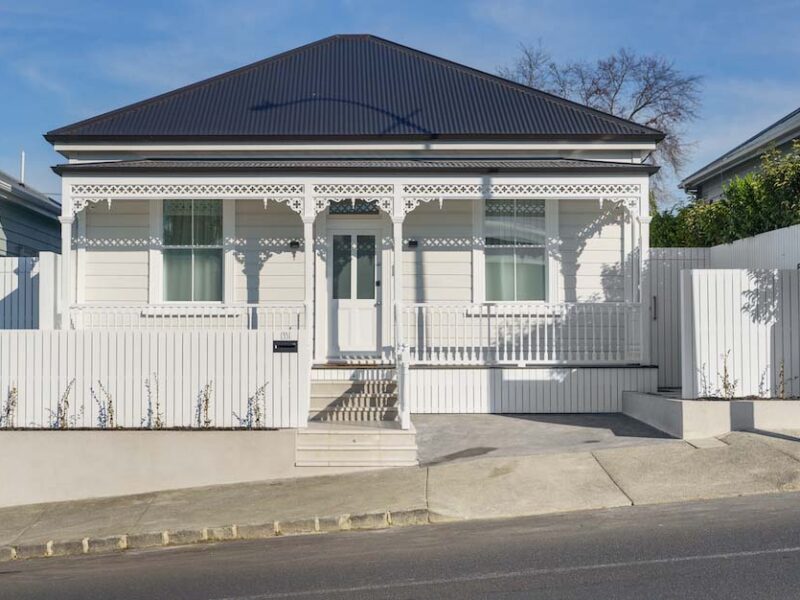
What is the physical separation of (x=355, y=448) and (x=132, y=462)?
2.65m

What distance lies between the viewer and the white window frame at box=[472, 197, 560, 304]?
15.6 metres

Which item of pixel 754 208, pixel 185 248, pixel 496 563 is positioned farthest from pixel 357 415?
pixel 754 208

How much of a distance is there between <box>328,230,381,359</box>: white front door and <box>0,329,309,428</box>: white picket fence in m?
3.74

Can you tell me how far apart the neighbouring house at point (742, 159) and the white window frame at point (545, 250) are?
3.62 meters

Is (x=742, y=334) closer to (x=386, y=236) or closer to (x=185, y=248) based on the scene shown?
(x=386, y=236)

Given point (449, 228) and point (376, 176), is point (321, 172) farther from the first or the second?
point (449, 228)

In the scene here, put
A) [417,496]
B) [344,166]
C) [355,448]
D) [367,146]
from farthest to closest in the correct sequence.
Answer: [367,146] → [344,166] → [355,448] → [417,496]

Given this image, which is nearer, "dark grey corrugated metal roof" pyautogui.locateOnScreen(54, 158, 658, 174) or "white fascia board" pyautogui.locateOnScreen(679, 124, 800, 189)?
"dark grey corrugated metal roof" pyautogui.locateOnScreen(54, 158, 658, 174)

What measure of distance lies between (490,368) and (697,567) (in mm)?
7769

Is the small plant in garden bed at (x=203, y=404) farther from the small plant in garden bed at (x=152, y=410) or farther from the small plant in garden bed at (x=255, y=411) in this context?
the small plant in garden bed at (x=152, y=410)

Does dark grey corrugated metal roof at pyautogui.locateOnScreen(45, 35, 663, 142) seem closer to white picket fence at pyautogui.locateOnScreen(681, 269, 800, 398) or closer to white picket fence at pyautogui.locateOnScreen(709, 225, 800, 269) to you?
white picket fence at pyautogui.locateOnScreen(709, 225, 800, 269)


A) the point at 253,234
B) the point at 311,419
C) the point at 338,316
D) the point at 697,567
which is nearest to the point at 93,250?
the point at 253,234

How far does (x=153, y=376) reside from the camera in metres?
11.9

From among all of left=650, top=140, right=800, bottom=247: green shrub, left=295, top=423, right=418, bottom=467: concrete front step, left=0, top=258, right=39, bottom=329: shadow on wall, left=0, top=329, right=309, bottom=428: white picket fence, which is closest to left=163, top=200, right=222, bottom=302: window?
left=0, top=258, right=39, bottom=329: shadow on wall
